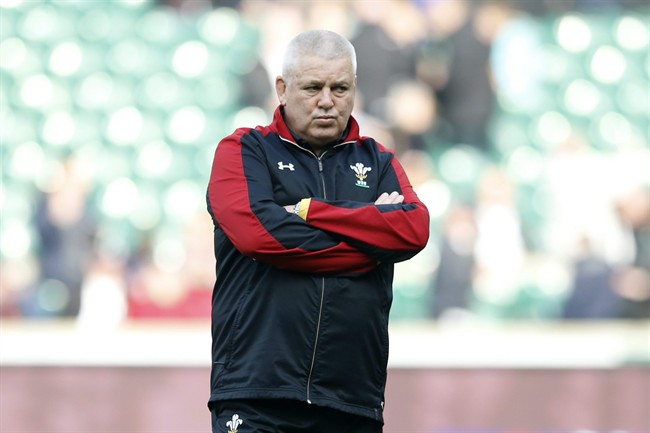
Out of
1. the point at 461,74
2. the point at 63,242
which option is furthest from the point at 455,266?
the point at 63,242

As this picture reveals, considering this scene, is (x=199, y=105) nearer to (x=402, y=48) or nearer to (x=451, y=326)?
(x=402, y=48)

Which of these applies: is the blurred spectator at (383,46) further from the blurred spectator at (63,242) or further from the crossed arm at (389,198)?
the crossed arm at (389,198)

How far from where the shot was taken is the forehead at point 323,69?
3180 millimetres

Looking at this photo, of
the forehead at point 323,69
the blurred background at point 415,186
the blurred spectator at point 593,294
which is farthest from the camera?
the blurred spectator at point 593,294

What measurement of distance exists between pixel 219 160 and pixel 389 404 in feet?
13.6

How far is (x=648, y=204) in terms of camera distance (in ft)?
25.6

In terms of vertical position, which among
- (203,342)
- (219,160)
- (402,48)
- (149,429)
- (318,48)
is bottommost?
(149,429)

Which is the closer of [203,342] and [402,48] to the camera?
[203,342]

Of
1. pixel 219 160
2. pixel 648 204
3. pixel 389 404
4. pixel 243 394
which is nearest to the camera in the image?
pixel 243 394

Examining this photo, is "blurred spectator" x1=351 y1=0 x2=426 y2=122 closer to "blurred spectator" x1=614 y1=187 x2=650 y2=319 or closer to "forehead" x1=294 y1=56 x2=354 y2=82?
"blurred spectator" x1=614 y1=187 x2=650 y2=319

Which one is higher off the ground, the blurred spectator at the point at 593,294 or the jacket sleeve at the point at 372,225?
the jacket sleeve at the point at 372,225

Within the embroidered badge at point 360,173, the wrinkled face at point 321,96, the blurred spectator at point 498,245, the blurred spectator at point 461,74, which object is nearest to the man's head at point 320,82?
the wrinkled face at point 321,96

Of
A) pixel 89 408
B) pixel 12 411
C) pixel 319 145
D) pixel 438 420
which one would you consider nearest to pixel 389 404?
pixel 438 420

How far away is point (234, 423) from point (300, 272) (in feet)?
1.36
